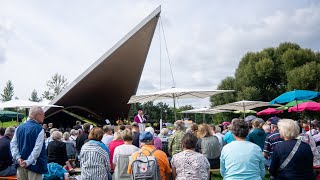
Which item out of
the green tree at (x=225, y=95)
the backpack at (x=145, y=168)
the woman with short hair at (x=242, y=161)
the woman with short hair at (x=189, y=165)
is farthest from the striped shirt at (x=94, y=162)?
the green tree at (x=225, y=95)

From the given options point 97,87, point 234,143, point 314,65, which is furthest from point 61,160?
point 314,65

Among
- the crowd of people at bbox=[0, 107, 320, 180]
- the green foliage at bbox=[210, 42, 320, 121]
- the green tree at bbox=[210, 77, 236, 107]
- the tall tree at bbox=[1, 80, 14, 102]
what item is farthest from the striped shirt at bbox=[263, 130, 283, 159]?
the tall tree at bbox=[1, 80, 14, 102]

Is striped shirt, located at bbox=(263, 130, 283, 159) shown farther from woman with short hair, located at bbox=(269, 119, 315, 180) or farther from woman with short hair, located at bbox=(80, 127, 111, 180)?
woman with short hair, located at bbox=(80, 127, 111, 180)

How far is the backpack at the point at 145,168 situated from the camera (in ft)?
14.2

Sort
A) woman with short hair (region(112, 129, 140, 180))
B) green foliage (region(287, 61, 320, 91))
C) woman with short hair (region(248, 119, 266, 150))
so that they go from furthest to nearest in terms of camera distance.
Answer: green foliage (region(287, 61, 320, 91)), woman with short hair (region(248, 119, 266, 150)), woman with short hair (region(112, 129, 140, 180))

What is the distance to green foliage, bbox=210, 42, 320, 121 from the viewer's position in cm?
2936

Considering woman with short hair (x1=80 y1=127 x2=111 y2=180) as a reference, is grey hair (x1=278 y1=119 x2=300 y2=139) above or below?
above

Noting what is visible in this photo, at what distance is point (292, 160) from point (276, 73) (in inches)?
1185

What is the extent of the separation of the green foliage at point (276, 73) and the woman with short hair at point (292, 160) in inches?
1057

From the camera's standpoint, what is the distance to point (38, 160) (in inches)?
202

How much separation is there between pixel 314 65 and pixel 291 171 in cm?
2832

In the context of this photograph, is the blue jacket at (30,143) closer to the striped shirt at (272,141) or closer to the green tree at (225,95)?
the striped shirt at (272,141)

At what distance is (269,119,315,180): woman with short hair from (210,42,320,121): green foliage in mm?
26851

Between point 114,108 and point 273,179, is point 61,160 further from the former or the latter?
point 114,108
